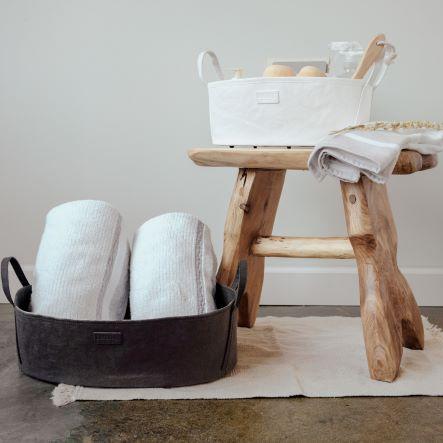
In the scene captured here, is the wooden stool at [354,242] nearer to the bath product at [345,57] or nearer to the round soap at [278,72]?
the round soap at [278,72]

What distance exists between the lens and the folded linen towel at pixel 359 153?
1.22m

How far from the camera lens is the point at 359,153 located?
1.22 metres

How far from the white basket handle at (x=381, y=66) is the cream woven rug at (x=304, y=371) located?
23.0 inches

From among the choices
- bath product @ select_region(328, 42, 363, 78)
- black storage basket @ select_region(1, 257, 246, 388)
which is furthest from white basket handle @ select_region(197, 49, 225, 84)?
black storage basket @ select_region(1, 257, 246, 388)

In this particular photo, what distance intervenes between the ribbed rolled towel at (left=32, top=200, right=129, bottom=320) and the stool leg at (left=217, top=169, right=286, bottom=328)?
297 millimetres

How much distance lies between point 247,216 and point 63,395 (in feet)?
2.00

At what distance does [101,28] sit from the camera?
192cm

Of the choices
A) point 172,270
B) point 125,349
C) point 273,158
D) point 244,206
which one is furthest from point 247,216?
point 125,349

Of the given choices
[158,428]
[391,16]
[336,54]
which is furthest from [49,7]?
[158,428]

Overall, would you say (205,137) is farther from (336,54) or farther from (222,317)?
(222,317)

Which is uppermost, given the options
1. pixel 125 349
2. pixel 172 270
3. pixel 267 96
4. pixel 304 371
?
pixel 267 96

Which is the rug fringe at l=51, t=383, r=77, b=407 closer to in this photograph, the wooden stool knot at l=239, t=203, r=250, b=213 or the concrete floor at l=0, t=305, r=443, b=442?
the concrete floor at l=0, t=305, r=443, b=442

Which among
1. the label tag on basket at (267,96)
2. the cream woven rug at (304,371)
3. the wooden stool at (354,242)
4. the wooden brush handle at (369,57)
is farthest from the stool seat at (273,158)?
the cream woven rug at (304,371)

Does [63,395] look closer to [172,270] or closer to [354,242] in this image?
[172,270]
